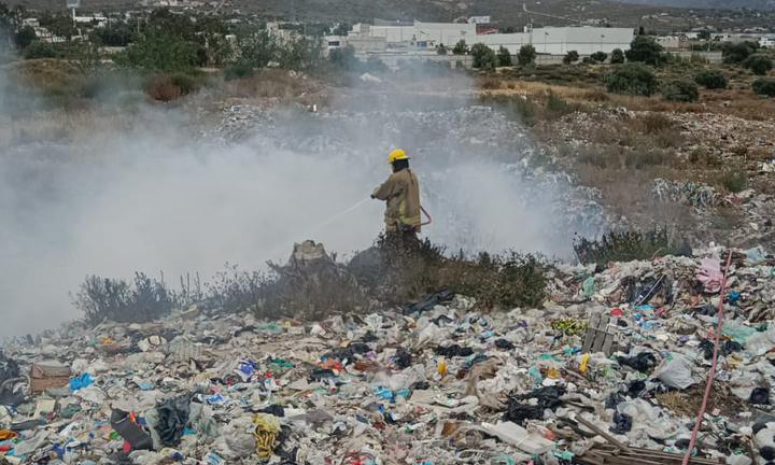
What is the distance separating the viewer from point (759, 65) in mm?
49750

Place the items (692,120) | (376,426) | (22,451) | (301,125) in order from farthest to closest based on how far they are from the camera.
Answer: (692,120) < (301,125) < (376,426) < (22,451)

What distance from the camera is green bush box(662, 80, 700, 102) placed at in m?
29.7

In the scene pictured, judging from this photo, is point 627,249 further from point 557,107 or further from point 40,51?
point 40,51

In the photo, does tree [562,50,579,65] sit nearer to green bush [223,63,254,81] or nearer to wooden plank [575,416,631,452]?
green bush [223,63,254,81]

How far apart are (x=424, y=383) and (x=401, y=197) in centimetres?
307

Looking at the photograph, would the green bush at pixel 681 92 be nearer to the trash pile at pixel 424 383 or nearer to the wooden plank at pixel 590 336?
the trash pile at pixel 424 383

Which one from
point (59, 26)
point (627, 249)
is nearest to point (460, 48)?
point (59, 26)

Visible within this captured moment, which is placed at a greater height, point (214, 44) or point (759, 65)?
point (214, 44)

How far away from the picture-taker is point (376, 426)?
4.74 m

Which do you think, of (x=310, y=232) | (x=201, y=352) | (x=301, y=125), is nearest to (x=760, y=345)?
(x=201, y=352)

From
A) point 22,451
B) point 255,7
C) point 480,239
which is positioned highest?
point 255,7

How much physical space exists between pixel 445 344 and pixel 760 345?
216 centimetres

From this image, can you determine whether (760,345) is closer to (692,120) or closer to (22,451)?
(22,451)

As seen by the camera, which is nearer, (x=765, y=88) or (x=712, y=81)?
(x=765, y=88)
